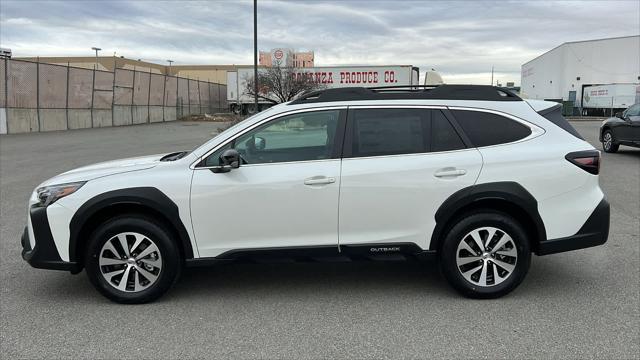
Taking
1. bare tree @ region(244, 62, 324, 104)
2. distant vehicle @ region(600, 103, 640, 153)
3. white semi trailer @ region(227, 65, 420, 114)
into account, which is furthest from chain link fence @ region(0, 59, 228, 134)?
distant vehicle @ region(600, 103, 640, 153)

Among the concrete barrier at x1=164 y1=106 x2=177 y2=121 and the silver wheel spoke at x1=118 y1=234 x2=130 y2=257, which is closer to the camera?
the silver wheel spoke at x1=118 y1=234 x2=130 y2=257

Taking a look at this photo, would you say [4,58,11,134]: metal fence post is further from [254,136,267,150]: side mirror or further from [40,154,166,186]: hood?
[254,136,267,150]: side mirror

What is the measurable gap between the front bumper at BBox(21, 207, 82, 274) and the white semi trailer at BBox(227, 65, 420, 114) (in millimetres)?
43508

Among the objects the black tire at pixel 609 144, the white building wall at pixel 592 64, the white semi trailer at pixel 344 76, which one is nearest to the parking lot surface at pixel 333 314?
the black tire at pixel 609 144

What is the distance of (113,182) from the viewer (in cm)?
428

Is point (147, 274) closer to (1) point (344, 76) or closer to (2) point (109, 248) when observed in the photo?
(2) point (109, 248)

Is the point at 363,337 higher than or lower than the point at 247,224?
lower

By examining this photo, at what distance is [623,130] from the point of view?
14812 mm

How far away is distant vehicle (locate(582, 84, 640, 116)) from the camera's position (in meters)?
48.1

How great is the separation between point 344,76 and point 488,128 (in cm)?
4612

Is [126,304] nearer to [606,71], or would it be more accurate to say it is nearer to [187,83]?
[187,83]

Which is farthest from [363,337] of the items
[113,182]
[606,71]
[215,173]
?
[606,71]

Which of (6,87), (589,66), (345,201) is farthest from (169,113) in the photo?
(345,201)

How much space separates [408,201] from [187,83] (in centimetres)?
4714
